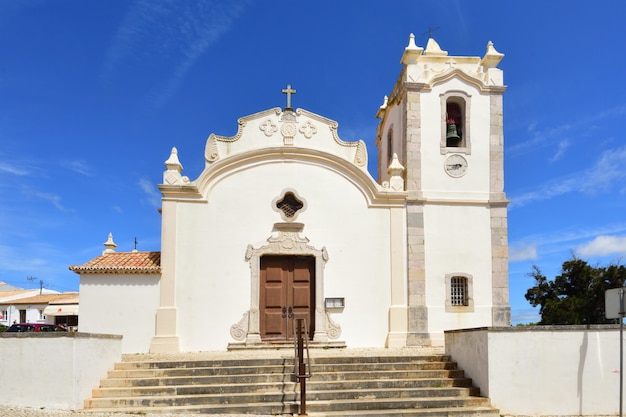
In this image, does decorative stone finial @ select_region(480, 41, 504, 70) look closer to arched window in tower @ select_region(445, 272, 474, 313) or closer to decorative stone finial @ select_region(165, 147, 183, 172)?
arched window in tower @ select_region(445, 272, 474, 313)

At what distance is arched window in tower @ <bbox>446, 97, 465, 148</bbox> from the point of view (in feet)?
49.8

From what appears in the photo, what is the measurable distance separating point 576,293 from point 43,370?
916 inches

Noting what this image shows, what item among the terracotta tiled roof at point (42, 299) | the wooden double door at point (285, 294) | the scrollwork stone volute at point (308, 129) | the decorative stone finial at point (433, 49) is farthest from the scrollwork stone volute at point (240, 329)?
the terracotta tiled roof at point (42, 299)

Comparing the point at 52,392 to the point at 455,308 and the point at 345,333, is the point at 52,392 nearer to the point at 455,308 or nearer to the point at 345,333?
the point at 345,333

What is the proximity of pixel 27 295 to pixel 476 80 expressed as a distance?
44568 millimetres

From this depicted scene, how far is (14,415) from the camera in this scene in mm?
8453

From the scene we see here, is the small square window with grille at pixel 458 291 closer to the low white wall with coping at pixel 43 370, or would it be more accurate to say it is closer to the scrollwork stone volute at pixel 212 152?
the scrollwork stone volute at pixel 212 152

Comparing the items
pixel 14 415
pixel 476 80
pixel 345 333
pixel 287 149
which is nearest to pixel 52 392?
pixel 14 415

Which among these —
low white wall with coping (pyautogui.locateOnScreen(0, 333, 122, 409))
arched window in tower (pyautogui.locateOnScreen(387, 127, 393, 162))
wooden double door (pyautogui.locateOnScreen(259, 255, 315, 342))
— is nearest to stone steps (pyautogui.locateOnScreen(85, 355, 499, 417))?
low white wall with coping (pyautogui.locateOnScreen(0, 333, 122, 409))

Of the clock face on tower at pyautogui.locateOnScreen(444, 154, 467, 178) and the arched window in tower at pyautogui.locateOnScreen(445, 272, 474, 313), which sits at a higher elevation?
the clock face on tower at pyautogui.locateOnScreen(444, 154, 467, 178)

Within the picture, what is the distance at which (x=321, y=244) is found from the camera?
14.1m

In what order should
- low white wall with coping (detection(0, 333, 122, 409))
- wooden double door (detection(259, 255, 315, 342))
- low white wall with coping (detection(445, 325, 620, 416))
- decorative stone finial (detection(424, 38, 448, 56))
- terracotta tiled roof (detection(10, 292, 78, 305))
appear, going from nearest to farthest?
low white wall with coping (detection(0, 333, 122, 409))
low white wall with coping (detection(445, 325, 620, 416))
wooden double door (detection(259, 255, 315, 342))
decorative stone finial (detection(424, 38, 448, 56))
terracotta tiled roof (detection(10, 292, 78, 305))

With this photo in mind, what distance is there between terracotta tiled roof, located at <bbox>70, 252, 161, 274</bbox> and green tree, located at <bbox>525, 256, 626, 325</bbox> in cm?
1801

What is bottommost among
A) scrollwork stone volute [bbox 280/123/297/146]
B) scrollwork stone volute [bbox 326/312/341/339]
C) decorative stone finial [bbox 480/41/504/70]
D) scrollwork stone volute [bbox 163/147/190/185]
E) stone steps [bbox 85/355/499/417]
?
stone steps [bbox 85/355/499/417]
